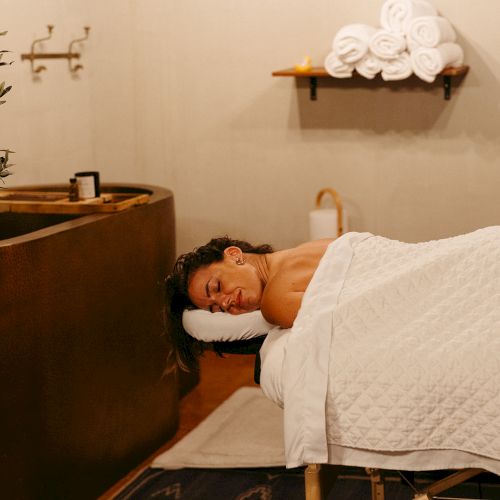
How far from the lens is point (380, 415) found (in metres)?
1.81

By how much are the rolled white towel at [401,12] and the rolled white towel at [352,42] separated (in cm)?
8

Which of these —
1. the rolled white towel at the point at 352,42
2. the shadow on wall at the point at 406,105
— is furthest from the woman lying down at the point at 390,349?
the shadow on wall at the point at 406,105

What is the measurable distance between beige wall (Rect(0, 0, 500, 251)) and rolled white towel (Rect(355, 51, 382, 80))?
0.26 metres

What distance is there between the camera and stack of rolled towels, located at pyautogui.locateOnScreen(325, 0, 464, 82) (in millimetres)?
3350

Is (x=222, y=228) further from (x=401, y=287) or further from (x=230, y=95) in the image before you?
(x=401, y=287)

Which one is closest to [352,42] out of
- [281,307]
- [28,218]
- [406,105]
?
[406,105]

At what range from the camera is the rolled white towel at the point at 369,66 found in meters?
3.47

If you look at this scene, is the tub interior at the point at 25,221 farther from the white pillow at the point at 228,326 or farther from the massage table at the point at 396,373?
the massage table at the point at 396,373

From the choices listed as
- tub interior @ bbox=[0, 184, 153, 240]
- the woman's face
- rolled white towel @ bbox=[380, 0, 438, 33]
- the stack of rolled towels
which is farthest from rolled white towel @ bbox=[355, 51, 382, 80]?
the woman's face

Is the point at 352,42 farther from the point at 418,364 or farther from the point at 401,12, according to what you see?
the point at 418,364

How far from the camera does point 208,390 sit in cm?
362

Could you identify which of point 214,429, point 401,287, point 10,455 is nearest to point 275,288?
point 401,287

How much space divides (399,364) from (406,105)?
2.13 metres

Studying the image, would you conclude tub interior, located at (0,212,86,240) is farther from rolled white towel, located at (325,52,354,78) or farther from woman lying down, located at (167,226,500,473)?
rolled white towel, located at (325,52,354,78)
